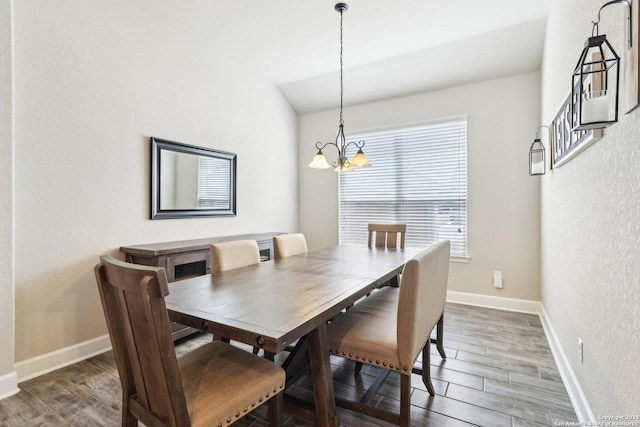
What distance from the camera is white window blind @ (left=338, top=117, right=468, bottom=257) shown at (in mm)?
3854

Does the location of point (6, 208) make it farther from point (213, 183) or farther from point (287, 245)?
point (287, 245)

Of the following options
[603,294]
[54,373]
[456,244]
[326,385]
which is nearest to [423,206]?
[456,244]

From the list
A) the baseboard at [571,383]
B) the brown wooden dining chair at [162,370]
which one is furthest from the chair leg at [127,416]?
the baseboard at [571,383]

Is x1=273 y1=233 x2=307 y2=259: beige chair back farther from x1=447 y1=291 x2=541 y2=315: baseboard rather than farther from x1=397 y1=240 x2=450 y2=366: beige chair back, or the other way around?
x1=447 y1=291 x2=541 y2=315: baseboard

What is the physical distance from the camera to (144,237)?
2879 millimetres

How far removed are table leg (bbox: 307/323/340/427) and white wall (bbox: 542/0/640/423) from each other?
44.8 inches

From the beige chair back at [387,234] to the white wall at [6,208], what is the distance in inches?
112

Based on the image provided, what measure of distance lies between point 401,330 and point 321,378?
0.45m

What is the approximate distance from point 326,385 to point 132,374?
0.85 m

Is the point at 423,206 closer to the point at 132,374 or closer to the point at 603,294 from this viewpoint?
the point at 603,294

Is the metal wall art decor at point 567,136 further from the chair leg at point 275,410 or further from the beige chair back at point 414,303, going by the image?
the chair leg at point 275,410

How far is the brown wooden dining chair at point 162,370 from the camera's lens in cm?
101

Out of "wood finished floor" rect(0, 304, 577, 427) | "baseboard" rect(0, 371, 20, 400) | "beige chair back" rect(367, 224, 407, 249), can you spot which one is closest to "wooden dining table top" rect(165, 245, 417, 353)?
"wood finished floor" rect(0, 304, 577, 427)

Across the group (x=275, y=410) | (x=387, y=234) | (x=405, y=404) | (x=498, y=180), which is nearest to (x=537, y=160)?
(x=498, y=180)
